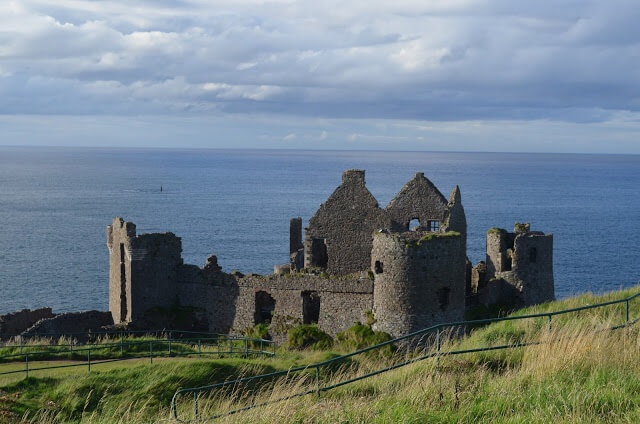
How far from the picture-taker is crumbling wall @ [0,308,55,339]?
32.5 meters

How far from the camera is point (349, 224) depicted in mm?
36000

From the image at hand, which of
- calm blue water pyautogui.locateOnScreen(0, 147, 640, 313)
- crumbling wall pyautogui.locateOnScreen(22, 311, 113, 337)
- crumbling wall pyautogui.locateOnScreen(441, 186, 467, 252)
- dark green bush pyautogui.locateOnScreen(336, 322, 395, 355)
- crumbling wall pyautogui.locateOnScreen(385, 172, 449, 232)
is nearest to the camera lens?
dark green bush pyautogui.locateOnScreen(336, 322, 395, 355)

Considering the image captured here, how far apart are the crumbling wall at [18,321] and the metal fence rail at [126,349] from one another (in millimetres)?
2552

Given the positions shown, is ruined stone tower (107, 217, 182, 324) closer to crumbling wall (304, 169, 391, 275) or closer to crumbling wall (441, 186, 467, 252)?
crumbling wall (304, 169, 391, 275)

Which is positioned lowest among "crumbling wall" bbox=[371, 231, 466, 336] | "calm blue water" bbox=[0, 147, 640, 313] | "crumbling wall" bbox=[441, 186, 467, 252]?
"calm blue water" bbox=[0, 147, 640, 313]

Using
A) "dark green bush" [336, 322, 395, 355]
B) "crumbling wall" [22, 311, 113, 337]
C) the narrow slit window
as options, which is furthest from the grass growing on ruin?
"crumbling wall" [22, 311, 113, 337]

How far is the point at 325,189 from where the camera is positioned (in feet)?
607

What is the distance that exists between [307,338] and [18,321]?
13.9 metres

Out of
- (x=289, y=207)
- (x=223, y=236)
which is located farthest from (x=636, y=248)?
(x=289, y=207)

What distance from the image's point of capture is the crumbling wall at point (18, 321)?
3253cm

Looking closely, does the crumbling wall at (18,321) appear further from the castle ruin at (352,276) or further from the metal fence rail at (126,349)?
the castle ruin at (352,276)

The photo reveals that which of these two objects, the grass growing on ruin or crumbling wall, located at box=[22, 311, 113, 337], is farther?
crumbling wall, located at box=[22, 311, 113, 337]

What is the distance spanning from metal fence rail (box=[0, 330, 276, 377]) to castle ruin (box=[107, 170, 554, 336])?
1.12 m

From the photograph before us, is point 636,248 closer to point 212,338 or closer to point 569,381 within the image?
point 212,338
